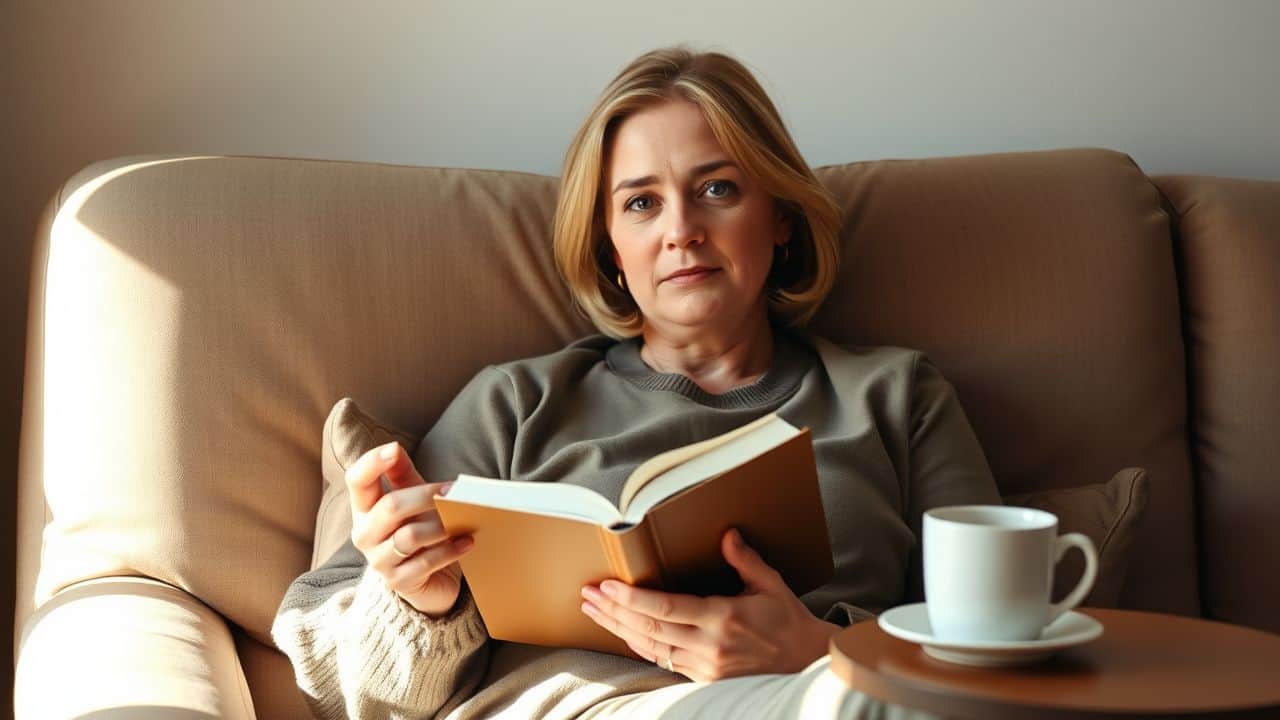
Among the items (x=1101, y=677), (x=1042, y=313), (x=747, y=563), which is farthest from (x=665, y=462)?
(x=1042, y=313)

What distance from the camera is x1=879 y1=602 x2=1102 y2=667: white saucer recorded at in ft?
2.68

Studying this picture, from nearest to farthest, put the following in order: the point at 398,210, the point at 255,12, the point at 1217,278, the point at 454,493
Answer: the point at 454,493
the point at 398,210
the point at 1217,278
the point at 255,12

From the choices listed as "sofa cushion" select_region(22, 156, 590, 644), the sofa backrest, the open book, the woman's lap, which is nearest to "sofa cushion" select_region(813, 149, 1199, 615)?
the sofa backrest

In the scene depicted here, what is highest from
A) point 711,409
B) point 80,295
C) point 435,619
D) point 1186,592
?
point 80,295

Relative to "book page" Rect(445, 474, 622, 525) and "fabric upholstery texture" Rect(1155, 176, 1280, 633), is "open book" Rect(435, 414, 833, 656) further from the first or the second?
"fabric upholstery texture" Rect(1155, 176, 1280, 633)

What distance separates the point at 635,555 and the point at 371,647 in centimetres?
34

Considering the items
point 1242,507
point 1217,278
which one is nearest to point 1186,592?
point 1242,507

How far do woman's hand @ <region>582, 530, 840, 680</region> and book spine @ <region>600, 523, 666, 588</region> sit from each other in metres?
0.01

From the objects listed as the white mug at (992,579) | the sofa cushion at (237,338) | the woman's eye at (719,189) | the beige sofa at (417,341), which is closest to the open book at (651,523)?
the white mug at (992,579)

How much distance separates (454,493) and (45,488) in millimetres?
696

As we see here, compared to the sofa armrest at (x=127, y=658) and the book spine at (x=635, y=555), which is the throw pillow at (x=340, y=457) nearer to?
the sofa armrest at (x=127, y=658)

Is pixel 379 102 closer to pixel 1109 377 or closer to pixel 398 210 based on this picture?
pixel 398 210

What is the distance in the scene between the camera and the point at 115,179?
1.55m

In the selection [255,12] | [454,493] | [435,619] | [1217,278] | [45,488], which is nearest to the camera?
[454,493]
